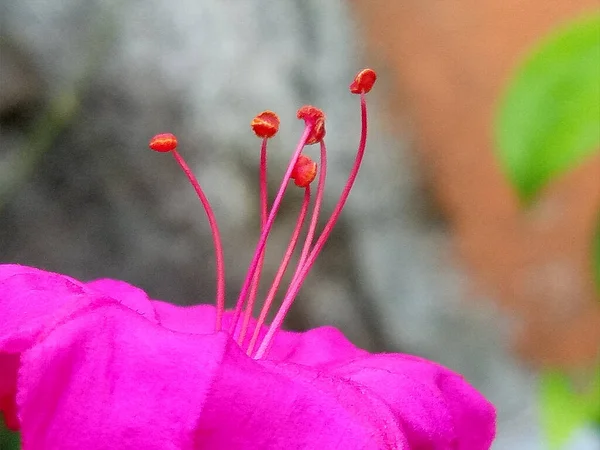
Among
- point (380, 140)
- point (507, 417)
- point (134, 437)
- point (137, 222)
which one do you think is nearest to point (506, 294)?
point (507, 417)

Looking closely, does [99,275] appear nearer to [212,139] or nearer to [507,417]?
[212,139]

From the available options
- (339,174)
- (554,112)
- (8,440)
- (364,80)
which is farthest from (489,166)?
(8,440)

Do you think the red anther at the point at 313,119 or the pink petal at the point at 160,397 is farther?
the red anther at the point at 313,119

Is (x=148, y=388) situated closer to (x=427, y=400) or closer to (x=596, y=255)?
(x=427, y=400)

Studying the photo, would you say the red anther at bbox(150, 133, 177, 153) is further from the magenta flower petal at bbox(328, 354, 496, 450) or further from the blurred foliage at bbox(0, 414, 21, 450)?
the blurred foliage at bbox(0, 414, 21, 450)

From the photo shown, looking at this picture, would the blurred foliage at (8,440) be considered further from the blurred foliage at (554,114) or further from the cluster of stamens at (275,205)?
the blurred foliage at (554,114)

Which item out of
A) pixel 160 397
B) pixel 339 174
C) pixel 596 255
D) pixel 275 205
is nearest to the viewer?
pixel 160 397

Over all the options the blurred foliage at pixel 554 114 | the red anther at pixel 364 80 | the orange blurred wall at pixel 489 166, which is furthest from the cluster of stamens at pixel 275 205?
the orange blurred wall at pixel 489 166
